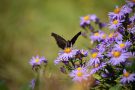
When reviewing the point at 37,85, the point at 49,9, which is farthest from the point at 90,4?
the point at 37,85

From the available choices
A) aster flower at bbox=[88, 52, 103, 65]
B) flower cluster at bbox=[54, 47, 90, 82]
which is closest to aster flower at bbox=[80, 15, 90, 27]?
flower cluster at bbox=[54, 47, 90, 82]

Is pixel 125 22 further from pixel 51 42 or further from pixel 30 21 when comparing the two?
pixel 30 21

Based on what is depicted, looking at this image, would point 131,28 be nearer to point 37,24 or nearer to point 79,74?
point 79,74

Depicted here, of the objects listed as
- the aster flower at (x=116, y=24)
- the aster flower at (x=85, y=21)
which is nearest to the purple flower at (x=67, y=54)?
the aster flower at (x=116, y=24)

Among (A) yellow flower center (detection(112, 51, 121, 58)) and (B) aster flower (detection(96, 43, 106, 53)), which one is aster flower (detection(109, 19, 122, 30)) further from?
(A) yellow flower center (detection(112, 51, 121, 58))

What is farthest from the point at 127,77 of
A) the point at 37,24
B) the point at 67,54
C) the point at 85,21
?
the point at 37,24

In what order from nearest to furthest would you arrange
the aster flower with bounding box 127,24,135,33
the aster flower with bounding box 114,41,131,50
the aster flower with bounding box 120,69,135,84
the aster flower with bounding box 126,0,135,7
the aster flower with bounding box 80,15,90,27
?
the aster flower with bounding box 120,69,135,84 → the aster flower with bounding box 114,41,131,50 → the aster flower with bounding box 127,24,135,33 → the aster flower with bounding box 126,0,135,7 → the aster flower with bounding box 80,15,90,27
